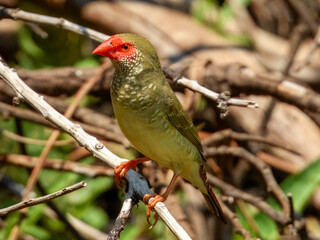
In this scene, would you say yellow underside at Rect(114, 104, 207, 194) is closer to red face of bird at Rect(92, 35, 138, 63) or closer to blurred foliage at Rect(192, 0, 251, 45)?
red face of bird at Rect(92, 35, 138, 63)

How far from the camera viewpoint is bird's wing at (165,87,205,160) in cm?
281

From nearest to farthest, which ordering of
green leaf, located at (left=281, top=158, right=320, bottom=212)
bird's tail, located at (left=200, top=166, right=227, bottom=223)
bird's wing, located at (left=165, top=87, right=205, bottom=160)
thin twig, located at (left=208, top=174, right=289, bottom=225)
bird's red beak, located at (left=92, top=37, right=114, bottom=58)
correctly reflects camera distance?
bird's red beak, located at (left=92, top=37, right=114, bottom=58) → bird's wing, located at (left=165, top=87, right=205, bottom=160) → bird's tail, located at (left=200, top=166, right=227, bottom=223) → thin twig, located at (left=208, top=174, right=289, bottom=225) → green leaf, located at (left=281, top=158, right=320, bottom=212)

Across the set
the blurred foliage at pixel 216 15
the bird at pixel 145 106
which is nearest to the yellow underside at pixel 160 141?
the bird at pixel 145 106

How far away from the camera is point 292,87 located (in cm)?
347

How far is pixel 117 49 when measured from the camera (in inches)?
106

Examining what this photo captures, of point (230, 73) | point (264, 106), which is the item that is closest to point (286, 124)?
point (264, 106)

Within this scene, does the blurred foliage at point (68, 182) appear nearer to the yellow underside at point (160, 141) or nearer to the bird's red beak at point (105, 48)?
the yellow underside at point (160, 141)

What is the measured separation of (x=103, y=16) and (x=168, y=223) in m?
3.08

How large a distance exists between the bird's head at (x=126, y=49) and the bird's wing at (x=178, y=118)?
23 cm

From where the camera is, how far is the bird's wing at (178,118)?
281 centimetres

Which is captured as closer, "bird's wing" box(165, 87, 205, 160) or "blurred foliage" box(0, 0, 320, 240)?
"bird's wing" box(165, 87, 205, 160)

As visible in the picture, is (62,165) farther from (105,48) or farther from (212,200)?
(105,48)

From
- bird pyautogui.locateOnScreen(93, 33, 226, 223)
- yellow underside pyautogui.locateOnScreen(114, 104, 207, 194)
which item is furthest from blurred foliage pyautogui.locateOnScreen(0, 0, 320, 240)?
bird pyautogui.locateOnScreen(93, 33, 226, 223)

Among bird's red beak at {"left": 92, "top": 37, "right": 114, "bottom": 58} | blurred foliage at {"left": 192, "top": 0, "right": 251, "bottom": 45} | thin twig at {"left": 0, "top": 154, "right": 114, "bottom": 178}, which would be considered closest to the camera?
bird's red beak at {"left": 92, "top": 37, "right": 114, "bottom": 58}
